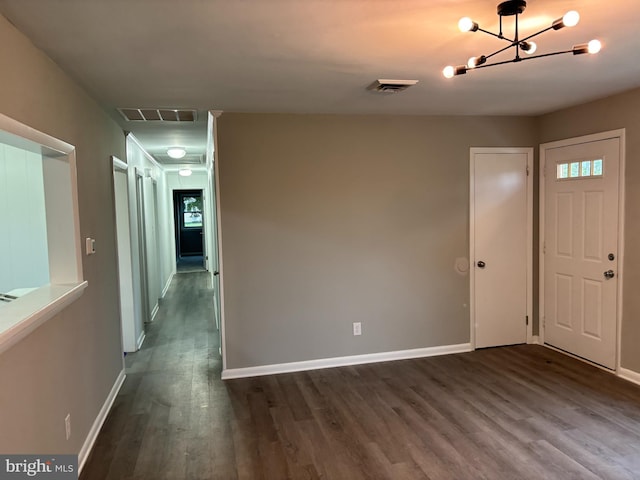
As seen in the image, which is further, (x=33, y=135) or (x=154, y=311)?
(x=154, y=311)

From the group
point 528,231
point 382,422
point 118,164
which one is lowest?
point 382,422

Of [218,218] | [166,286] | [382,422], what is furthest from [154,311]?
[382,422]

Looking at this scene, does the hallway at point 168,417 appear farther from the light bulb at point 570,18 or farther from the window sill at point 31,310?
the light bulb at point 570,18

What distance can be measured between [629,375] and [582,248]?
3.67 feet

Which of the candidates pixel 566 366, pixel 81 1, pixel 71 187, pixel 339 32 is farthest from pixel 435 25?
pixel 566 366

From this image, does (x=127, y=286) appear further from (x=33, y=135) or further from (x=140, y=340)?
(x=33, y=135)

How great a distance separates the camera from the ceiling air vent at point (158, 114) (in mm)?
3662

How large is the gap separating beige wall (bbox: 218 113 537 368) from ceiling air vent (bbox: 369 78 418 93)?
3.06 feet

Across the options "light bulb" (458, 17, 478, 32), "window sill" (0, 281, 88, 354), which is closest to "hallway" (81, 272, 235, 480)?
"window sill" (0, 281, 88, 354)

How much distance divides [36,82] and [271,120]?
1976 mm

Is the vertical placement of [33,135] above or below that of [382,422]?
above

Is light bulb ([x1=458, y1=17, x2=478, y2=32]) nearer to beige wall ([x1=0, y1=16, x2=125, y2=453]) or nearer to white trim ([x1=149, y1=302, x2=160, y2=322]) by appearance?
beige wall ([x1=0, y1=16, x2=125, y2=453])

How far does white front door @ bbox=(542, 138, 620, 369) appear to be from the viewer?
374 centimetres

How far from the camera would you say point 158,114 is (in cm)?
384
